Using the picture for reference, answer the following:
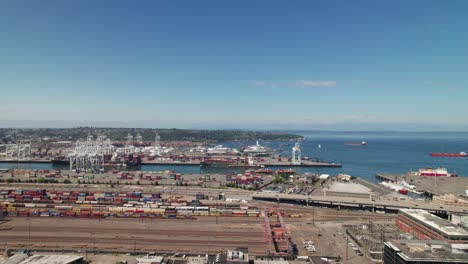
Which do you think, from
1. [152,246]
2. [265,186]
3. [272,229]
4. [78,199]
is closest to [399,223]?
[272,229]

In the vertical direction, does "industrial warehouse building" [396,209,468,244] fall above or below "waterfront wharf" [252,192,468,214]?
above

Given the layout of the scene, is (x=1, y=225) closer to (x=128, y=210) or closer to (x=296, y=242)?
(x=128, y=210)

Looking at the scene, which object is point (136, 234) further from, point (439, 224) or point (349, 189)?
point (349, 189)

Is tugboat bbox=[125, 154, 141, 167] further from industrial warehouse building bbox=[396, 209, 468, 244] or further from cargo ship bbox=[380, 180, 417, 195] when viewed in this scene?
industrial warehouse building bbox=[396, 209, 468, 244]

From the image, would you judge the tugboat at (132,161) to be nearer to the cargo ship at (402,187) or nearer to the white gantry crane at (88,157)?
the white gantry crane at (88,157)

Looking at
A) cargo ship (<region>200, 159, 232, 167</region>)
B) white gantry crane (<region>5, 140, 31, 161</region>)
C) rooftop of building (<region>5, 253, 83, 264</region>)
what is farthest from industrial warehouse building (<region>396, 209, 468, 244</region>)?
white gantry crane (<region>5, 140, 31, 161</region>)

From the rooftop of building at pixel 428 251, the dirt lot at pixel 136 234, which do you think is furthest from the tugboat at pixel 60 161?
the rooftop of building at pixel 428 251

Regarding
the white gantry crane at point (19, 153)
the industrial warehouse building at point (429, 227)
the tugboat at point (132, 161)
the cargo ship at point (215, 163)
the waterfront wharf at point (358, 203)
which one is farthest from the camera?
the white gantry crane at point (19, 153)
